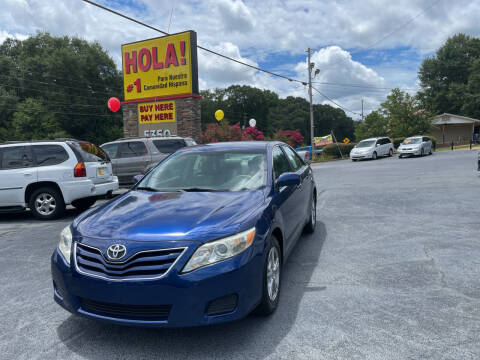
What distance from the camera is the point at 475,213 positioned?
727cm

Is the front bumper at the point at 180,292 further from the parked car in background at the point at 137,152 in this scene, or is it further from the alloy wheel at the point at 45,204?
the parked car in background at the point at 137,152

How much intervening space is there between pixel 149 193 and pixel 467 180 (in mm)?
11601

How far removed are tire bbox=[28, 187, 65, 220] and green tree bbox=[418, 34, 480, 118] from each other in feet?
256

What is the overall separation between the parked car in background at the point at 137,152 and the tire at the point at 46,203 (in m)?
4.28

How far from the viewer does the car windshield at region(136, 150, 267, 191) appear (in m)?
4.04

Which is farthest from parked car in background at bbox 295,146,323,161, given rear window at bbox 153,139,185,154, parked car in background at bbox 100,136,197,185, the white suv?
the white suv

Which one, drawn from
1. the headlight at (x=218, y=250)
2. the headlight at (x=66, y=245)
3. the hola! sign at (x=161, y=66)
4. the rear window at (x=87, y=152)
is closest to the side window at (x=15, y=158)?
the rear window at (x=87, y=152)

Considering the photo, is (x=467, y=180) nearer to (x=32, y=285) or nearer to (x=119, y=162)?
(x=119, y=162)

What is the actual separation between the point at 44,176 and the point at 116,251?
→ 6.34 metres

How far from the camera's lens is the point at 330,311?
3.38 meters

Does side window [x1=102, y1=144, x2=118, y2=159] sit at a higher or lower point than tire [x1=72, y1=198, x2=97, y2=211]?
higher

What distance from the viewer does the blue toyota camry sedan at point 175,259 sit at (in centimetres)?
264

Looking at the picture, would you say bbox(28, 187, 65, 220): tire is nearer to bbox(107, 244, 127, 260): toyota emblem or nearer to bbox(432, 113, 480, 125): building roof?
bbox(107, 244, 127, 260): toyota emblem

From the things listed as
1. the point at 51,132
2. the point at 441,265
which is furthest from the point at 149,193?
the point at 51,132
